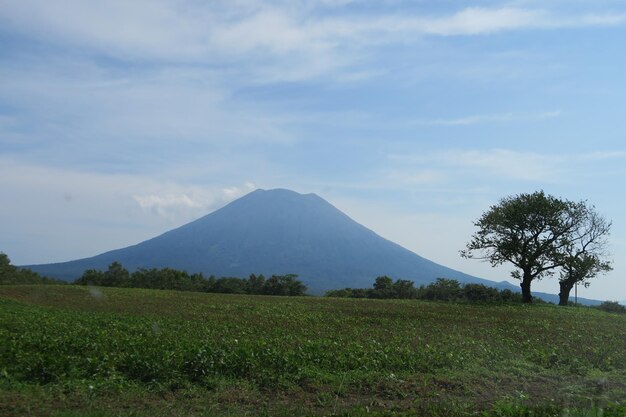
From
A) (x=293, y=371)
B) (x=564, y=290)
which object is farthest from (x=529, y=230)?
(x=293, y=371)

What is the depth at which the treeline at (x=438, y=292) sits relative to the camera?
5544 cm

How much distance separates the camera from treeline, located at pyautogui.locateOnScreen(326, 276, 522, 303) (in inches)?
2183

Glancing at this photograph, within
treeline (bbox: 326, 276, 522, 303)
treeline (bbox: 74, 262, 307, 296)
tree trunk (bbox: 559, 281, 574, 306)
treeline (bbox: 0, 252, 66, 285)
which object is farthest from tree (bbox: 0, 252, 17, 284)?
tree trunk (bbox: 559, 281, 574, 306)

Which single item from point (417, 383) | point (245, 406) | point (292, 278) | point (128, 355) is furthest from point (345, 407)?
point (292, 278)

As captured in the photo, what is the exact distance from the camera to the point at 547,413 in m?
9.46

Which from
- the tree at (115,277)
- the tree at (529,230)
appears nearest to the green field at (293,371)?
the tree at (529,230)

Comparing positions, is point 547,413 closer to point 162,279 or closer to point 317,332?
point 317,332

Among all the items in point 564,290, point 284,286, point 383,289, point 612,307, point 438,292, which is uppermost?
point 564,290

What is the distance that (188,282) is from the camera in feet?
240

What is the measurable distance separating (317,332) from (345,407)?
33.8 ft

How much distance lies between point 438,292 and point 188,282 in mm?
33266

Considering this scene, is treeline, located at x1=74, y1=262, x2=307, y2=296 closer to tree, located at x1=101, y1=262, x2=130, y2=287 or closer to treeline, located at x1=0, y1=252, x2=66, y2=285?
tree, located at x1=101, y1=262, x2=130, y2=287

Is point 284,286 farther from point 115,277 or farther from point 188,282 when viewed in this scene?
point 115,277

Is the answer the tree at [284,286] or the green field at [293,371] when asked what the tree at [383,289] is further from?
the green field at [293,371]
